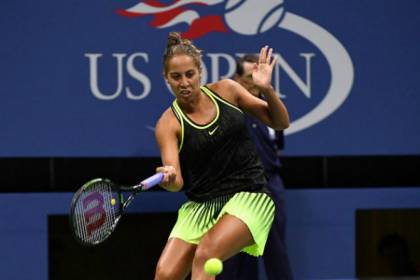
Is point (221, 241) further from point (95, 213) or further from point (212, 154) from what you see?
point (95, 213)

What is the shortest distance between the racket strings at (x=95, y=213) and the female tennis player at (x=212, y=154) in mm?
335

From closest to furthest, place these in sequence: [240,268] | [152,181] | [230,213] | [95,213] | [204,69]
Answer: [152,181]
[95,213]
[230,213]
[240,268]
[204,69]

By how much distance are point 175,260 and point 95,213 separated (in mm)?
532

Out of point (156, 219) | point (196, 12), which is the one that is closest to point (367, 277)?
point (156, 219)

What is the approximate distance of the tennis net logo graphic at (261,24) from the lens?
249 inches

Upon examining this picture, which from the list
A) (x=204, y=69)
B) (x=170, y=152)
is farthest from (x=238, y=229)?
(x=204, y=69)

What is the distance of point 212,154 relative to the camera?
15.4ft

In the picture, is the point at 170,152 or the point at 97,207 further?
the point at 170,152

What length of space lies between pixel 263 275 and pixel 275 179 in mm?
808

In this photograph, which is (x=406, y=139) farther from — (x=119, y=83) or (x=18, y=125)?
(x=18, y=125)

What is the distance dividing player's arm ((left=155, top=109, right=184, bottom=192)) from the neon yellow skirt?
0.27 metres

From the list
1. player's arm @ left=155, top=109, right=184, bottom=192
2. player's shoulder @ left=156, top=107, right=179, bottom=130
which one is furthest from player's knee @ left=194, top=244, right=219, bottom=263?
player's shoulder @ left=156, top=107, right=179, bottom=130

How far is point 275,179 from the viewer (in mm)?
6172

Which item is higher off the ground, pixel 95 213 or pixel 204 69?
pixel 204 69
